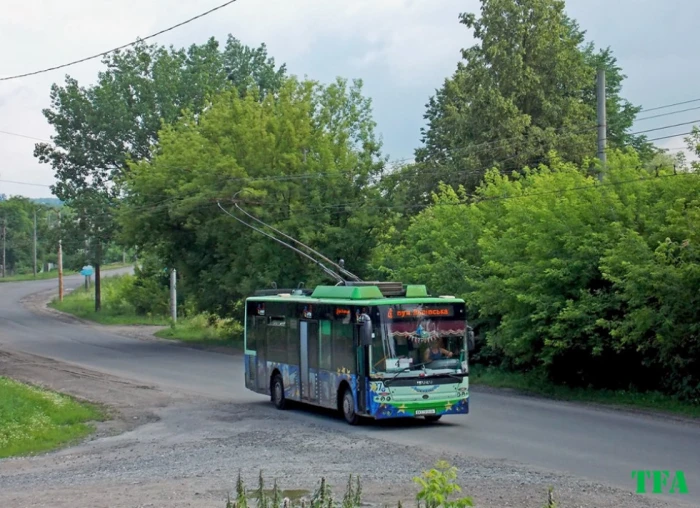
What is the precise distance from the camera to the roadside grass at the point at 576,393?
22.2 m

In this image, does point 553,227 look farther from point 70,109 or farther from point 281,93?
point 70,109

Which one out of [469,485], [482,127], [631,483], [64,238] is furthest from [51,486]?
[64,238]

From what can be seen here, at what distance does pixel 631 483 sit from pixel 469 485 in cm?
205

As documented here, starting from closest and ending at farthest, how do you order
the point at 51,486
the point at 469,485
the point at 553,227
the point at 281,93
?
the point at 469,485 → the point at 51,486 → the point at 553,227 → the point at 281,93

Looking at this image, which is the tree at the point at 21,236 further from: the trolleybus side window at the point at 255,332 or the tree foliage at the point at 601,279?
the tree foliage at the point at 601,279

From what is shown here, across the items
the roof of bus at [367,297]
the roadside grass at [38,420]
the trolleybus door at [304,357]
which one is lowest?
the roadside grass at [38,420]

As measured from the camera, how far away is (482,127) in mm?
47750

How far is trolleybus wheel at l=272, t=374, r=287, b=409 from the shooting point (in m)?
23.7

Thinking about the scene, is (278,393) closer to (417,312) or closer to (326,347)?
(326,347)

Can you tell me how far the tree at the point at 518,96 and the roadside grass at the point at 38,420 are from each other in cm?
2348
